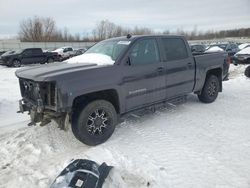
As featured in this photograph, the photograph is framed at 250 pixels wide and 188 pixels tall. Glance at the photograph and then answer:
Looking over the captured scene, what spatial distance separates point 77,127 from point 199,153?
195 cm

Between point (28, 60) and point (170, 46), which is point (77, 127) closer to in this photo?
point (170, 46)

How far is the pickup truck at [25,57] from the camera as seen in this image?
22078 mm

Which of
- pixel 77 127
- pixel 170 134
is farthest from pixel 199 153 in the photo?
pixel 77 127

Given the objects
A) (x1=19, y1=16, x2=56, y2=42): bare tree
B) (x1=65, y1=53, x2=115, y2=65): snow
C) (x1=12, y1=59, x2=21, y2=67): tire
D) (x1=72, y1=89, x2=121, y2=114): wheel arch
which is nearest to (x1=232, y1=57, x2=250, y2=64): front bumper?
(x1=65, y1=53, x2=115, y2=65): snow

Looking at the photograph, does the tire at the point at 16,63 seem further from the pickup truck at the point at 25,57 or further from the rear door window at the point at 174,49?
the rear door window at the point at 174,49

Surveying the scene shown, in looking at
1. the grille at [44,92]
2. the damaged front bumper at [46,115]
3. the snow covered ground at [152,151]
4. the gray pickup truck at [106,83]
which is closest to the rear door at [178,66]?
the gray pickup truck at [106,83]

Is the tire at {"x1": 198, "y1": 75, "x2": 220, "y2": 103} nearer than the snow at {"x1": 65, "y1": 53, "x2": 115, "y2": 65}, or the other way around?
the snow at {"x1": 65, "y1": 53, "x2": 115, "y2": 65}

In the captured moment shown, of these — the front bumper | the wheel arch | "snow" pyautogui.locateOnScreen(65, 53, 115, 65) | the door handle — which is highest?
"snow" pyautogui.locateOnScreen(65, 53, 115, 65)

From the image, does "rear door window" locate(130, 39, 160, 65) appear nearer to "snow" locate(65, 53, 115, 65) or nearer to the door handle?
the door handle

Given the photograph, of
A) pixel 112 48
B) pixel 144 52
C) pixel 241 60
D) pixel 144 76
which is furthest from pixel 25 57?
pixel 144 76

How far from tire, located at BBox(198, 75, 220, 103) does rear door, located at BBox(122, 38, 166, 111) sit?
75.2 inches

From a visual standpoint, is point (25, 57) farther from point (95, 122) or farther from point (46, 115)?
point (95, 122)

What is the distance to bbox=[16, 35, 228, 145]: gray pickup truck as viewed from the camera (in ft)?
13.1

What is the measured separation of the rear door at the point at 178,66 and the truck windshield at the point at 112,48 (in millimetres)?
981
